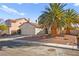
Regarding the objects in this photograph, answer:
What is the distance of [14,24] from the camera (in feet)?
31.8

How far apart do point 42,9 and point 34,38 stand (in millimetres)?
670

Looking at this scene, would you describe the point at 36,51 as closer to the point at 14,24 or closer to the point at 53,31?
the point at 53,31

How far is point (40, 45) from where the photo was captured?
9633mm

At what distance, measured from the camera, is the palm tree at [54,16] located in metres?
9.49

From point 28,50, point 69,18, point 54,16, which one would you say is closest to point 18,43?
point 28,50

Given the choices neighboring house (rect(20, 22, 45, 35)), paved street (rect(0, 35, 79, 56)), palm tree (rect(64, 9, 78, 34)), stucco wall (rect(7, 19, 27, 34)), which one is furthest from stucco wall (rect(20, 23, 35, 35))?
palm tree (rect(64, 9, 78, 34))

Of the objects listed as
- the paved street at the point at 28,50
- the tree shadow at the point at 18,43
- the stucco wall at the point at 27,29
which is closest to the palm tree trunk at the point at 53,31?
the tree shadow at the point at 18,43

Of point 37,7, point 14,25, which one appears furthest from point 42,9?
point 14,25

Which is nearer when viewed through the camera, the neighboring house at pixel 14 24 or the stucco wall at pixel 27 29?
the neighboring house at pixel 14 24

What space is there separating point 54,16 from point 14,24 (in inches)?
35.0

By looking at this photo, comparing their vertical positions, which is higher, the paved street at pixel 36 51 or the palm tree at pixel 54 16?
the palm tree at pixel 54 16

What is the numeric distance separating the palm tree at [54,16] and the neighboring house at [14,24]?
0.39 metres

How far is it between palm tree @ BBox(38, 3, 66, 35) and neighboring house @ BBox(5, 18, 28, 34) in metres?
0.39

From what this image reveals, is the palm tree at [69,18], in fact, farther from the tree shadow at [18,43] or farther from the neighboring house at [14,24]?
the neighboring house at [14,24]
